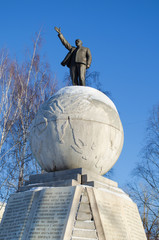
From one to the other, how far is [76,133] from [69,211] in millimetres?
1679

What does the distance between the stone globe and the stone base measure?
35 centimetres

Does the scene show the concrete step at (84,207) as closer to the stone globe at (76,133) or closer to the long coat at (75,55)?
the stone globe at (76,133)

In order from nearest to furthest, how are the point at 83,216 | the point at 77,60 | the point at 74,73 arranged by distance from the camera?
1. the point at 83,216
2. the point at 77,60
3. the point at 74,73

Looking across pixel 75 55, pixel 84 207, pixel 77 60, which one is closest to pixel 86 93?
pixel 77 60

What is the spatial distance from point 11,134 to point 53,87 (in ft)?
11.9

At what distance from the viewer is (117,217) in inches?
230

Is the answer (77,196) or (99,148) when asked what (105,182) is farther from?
(77,196)

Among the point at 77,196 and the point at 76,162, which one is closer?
the point at 77,196

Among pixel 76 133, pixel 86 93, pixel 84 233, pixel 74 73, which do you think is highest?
pixel 74 73

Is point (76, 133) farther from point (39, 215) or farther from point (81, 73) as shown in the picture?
point (81, 73)

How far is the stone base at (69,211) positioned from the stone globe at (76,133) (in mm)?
347

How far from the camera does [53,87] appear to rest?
17.4m

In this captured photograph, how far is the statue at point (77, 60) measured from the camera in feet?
27.1

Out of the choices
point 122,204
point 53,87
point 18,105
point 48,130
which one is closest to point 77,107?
point 48,130
